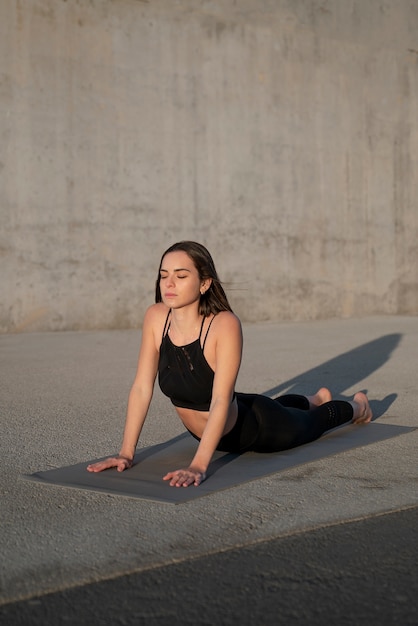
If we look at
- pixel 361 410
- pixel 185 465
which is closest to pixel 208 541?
pixel 185 465

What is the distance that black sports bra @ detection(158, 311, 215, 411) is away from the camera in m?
3.83

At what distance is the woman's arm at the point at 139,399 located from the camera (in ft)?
12.2

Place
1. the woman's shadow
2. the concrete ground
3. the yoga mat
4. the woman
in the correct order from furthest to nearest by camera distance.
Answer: the woman's shadow < the woman < the yoga mat < the concrete ground

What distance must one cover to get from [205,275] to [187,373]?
16.9 inches

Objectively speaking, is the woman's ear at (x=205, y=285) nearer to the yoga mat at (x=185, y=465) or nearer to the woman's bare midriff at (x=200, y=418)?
the woman's bare midriff at (x=200, y=418)

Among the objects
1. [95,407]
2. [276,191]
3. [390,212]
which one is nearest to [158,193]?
[276,191]

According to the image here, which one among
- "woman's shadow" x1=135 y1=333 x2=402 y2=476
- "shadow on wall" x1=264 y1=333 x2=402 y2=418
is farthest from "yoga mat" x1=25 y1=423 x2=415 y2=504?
"shadow on wall" x1=264 y1=333 x2=402 y2=418

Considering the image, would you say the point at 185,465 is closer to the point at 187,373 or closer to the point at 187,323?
the point at 187,373

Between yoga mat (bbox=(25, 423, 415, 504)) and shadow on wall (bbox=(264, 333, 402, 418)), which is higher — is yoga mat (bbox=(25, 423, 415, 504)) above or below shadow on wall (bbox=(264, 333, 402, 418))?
above

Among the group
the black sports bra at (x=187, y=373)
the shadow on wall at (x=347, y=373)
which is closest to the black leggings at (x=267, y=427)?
the black sports bra at (x=187, y=373)

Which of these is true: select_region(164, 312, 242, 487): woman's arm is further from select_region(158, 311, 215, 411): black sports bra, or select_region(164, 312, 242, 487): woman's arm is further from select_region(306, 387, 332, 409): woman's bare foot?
select_region(306, 387, 332, 409): woman's bare foot

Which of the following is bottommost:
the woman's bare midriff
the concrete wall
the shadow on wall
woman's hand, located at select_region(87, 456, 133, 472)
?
the shadow on wall

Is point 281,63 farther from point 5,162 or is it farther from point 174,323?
point 174,323

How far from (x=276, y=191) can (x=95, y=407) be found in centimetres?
787
